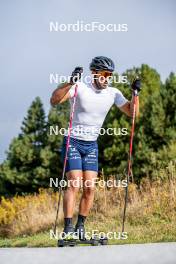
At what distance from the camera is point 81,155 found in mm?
6855

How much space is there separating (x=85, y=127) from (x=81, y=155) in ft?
1.01

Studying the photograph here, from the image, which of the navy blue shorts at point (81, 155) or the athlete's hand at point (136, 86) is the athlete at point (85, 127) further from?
the athlete's hand at point (136, 86)

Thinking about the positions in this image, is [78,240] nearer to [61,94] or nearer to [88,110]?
[88,110]

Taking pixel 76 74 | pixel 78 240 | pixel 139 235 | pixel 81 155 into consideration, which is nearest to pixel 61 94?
pixel 76 74

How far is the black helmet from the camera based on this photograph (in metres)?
6.80

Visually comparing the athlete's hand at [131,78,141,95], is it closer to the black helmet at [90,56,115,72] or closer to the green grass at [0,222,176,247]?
the black helmet at [90,56,115,72]

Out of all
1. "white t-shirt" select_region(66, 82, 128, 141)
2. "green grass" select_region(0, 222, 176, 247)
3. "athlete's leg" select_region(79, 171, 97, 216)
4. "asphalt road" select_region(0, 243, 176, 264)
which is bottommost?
"green grass" select_region(0, 222, 176, 247)

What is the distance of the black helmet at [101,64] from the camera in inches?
268

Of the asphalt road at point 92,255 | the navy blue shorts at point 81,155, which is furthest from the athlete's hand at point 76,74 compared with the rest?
the asphalt road at point 92,255

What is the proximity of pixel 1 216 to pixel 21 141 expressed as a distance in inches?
1339

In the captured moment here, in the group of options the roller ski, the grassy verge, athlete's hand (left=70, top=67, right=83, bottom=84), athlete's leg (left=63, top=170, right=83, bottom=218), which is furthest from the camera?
the grassy verge

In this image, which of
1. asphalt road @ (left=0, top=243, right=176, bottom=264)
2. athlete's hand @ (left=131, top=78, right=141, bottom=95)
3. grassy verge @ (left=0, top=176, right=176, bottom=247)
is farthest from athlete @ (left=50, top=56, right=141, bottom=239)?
asphalt road @ (left=0, top=243, right=176, bottom=264)

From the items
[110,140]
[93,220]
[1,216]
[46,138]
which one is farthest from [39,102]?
[93,220]

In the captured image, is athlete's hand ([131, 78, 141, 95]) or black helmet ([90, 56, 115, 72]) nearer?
black helmet ([90, 56, 115, 72])
